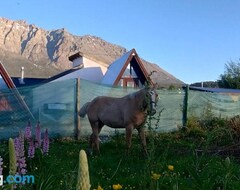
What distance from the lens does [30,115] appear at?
11594 mm

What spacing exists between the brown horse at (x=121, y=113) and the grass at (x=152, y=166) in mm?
484

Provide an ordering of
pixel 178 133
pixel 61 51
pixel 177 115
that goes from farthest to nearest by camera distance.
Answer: pixel 61 51 → pixel 177 115 → pixel 178 133

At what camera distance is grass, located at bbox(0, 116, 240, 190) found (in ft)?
9.17

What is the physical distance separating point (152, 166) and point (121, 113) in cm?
589

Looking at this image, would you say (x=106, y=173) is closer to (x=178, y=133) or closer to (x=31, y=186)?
(x=31, y=186)

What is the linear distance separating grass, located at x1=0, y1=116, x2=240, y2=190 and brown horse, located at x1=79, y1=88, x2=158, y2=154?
0.48 metres

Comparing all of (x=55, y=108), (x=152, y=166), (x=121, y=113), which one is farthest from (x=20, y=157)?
(x=55, y=108)

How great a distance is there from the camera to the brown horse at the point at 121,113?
8.46m

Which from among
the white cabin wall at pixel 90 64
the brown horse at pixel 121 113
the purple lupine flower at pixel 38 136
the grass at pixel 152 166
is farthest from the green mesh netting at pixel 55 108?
the white cabin wall at pixel 90 64

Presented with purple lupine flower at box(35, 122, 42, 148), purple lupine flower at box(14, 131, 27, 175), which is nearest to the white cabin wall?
purple lupine flower at box(35, 122, 42, 148)

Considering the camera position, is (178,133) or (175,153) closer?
(175,153)

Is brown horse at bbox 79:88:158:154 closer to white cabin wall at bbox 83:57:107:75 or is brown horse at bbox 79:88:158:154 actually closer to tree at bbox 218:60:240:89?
white cabin wall at bbox 83:57:107:75

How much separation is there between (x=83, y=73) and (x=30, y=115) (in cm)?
1551

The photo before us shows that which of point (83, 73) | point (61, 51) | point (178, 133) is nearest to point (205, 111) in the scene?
point (178, 133)
